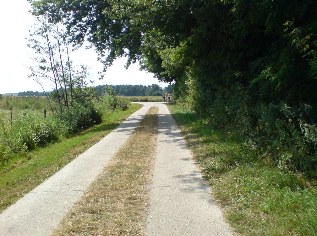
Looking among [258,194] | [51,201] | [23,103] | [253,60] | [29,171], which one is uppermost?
[253,60]

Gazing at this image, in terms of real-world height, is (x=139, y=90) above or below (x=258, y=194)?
above

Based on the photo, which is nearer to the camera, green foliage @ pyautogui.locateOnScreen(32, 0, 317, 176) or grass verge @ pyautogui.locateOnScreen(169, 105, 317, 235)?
grass verge @ pyautogui.locateOnScreen(169, 105, 317, 235)

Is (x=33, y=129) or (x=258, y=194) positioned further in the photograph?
(x=33, y=129)

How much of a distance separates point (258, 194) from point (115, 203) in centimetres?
249

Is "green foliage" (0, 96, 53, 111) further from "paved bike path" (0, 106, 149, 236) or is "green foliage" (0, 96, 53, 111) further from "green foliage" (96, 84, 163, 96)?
"green foliage" (96, 84, 163, 96)

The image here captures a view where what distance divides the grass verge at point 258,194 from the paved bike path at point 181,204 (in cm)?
23

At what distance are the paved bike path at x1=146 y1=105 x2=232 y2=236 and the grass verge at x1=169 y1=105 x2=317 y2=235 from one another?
228 mm

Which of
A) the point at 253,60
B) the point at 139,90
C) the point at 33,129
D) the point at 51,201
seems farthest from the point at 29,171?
the point at 139,90

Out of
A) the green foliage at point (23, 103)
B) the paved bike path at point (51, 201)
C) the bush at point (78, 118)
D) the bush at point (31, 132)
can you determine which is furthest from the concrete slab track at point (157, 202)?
the green foliage at point (23, 103)

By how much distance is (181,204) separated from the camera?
20.6ft

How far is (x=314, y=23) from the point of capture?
8008 mm

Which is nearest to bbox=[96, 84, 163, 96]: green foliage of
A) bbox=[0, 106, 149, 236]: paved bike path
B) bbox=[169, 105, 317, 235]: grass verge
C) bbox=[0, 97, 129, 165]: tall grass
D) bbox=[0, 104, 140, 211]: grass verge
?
bbox=[0, 97, 129, 165]: tall grass

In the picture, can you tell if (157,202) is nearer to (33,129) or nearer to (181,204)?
(181,204)

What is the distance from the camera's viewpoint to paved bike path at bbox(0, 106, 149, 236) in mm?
5504
